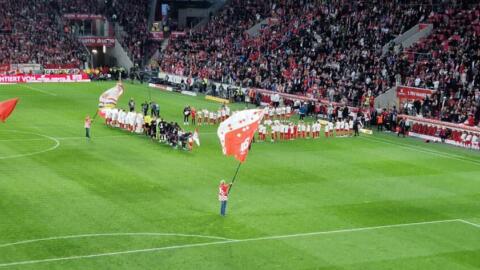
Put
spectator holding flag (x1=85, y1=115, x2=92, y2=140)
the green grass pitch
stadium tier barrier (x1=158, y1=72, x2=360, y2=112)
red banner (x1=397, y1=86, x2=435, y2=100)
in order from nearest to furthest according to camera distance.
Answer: the green grass pitch, spectator holding flag (x1=85, y1=115, x2=92, y2=140), red banner (x1=397, y1=86, x2=435, y2=100), stadium tier barrier (x1=158, y1=72, x2=360, y2=112)

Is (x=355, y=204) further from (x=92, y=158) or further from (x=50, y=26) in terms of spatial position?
(x=50, y=26)

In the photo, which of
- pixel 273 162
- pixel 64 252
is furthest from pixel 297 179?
pixel 64 252

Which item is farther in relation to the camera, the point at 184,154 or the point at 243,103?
the point at 243,103

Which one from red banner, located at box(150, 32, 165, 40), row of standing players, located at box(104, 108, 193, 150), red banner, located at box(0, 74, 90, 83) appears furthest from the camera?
red banner, located at box(150, 32, 165, 40)

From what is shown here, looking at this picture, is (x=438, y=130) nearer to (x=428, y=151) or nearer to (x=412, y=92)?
(x=428, y=151)

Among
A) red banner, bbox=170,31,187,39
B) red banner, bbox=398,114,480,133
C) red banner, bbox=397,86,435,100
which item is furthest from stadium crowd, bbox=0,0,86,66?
red banner, bbox=398,114,480,133

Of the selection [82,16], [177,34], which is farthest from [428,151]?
[82,16]

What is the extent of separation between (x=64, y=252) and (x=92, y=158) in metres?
15.3

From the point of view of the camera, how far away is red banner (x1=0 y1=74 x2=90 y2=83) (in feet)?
251

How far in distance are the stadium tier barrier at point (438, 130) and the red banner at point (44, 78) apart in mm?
38895

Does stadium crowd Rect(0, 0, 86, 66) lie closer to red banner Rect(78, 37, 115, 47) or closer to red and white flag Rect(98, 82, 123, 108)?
red banner Rect(78, 37, 115, 47)

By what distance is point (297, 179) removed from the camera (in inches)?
1390

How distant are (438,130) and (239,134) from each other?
24.5 m

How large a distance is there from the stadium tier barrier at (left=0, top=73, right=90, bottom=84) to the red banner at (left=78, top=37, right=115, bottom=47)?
9.11m
